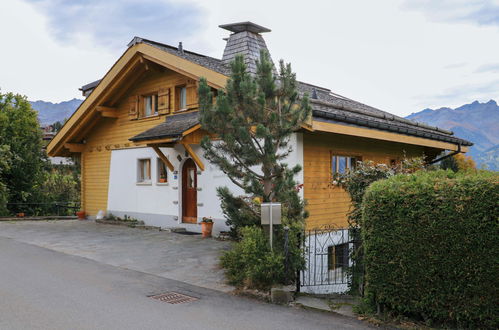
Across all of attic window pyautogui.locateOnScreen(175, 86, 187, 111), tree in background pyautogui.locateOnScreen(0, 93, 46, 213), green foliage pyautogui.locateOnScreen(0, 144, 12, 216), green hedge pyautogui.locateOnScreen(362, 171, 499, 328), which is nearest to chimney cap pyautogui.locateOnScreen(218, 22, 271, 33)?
attic window pyautogui.locateOnScreen(175, 86, 187, 111)

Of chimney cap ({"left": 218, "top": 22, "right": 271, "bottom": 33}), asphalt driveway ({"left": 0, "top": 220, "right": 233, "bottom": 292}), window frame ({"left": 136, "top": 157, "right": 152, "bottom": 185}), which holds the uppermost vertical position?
chimney cap ({"left": 218, "top": 22, "right": 271, "bottom": 33})

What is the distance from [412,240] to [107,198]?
590 inches

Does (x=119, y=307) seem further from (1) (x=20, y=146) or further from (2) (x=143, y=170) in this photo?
(1) (x=20, y=146)

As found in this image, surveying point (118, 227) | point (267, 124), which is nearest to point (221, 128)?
point (267, 124)

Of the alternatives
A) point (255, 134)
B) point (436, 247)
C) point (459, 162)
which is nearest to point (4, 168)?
point (255, 134)

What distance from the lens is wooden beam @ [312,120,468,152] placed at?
37.2 ft

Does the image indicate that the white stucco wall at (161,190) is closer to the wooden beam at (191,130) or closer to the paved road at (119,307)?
the wooden beam at (191,130)

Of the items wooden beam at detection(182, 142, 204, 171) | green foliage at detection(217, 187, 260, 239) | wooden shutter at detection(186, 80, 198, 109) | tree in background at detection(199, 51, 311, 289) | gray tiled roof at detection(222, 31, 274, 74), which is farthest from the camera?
gray tiled roof at detection(222, 31, 274, 74)

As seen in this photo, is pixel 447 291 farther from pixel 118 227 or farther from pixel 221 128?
pixel 118 227

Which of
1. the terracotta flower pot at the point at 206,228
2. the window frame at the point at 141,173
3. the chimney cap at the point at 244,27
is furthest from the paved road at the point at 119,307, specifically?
the chimney cap at the point at 244,27

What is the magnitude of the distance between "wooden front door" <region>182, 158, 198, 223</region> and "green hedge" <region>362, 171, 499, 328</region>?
9.33 m

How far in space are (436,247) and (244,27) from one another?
12952 millimetres

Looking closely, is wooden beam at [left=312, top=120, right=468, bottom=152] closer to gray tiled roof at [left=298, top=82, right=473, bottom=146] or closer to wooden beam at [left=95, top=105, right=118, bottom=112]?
gray tiled roof at [left=298, top=82, right=473, bottom=146]

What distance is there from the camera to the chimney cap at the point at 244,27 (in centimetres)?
1681
